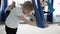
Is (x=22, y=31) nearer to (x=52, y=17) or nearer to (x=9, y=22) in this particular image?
(x=52, y=17)

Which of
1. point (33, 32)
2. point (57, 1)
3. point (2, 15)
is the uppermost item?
point (57, 1)

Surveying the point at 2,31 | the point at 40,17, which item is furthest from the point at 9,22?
the point at 2,31

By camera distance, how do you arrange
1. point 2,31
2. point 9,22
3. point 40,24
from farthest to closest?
point 2,31 → point 9,22 → point 40,24

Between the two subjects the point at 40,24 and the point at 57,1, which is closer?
the point at 40,24

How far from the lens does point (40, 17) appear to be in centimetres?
157

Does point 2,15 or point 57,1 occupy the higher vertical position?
point 57,1

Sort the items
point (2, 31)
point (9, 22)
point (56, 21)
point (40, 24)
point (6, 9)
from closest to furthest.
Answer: point (40, 24)
point (9, 22)
point (2, 31)
point (6, 9)
point (56, 21)

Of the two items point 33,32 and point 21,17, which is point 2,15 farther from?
point 21,17

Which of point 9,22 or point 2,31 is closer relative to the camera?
point 9,22

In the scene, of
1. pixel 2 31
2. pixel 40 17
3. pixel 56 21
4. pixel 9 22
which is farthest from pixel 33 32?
pixel 40 17

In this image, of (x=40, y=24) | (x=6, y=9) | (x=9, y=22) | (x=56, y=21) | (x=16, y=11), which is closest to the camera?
(x=40, y=24)

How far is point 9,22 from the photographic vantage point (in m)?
1.80

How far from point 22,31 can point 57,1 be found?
1.16 meters

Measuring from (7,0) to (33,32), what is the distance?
1.01m
